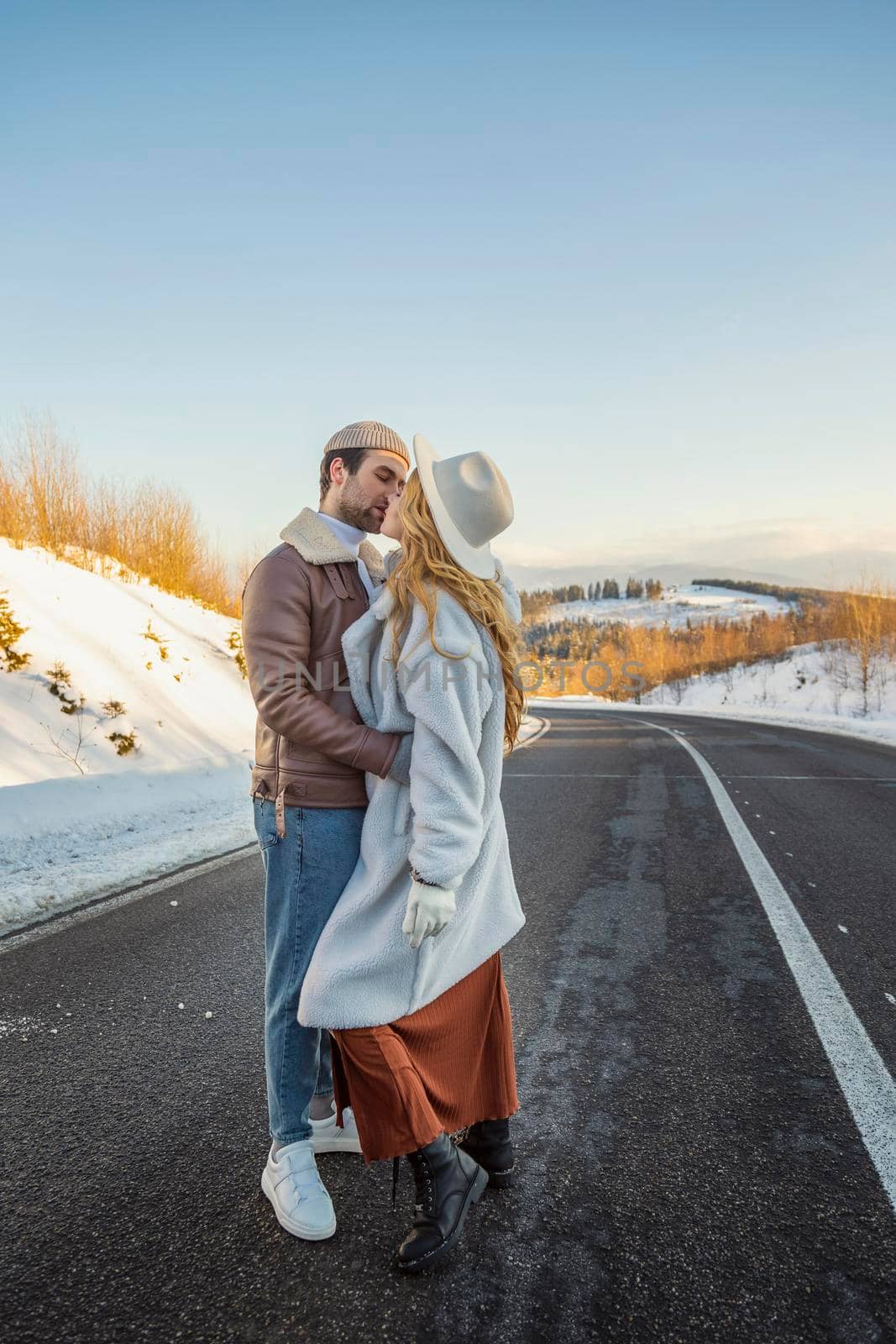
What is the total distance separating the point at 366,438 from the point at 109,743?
816cm

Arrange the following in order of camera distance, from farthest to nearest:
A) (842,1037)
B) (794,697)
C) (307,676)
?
(794,697), (842,1037), (307,676)

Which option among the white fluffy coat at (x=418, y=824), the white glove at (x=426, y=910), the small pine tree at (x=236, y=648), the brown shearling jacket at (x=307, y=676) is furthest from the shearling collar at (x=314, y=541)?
the small pine tree at (x=236, y=648)

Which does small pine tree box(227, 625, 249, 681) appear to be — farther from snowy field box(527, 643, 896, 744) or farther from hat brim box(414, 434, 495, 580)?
snowy field box(527, 643, 896, 744)

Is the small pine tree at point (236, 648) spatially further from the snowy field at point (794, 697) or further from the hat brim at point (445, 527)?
the snowy field at point (794, 697)

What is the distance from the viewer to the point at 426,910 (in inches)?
72.8

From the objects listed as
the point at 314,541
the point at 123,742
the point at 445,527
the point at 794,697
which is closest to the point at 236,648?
the point at 123,742

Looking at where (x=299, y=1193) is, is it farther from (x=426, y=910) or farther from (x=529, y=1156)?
(x=426, y=910)

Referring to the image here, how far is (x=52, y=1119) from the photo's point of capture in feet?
8.09

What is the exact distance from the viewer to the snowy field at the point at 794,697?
74.7ft

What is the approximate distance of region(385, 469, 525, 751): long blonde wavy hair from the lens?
6.34 feet

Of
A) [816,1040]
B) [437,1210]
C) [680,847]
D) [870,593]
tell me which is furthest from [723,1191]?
[870,593]

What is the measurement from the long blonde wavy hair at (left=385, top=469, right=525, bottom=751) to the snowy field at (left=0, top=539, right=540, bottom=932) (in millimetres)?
3377

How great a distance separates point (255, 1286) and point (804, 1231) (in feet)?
4.29

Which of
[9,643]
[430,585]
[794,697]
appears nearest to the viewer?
[430,585]
